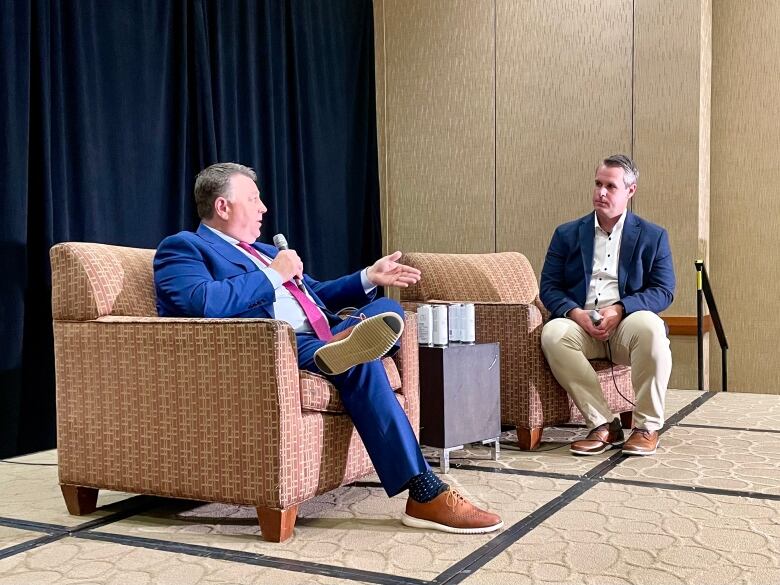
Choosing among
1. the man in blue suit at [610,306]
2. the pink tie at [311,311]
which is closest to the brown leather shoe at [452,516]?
the pink tie at [311,311]

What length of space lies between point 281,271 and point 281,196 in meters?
2.67

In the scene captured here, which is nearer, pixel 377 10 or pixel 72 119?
pixel 72 119

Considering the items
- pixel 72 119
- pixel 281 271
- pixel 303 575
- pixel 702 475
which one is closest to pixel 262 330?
pixel 281 271

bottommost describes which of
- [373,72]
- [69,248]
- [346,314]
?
[346,314]

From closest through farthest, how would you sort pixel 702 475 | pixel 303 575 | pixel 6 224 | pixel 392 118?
pixel 303 575
pixel 702 475
pixel 6 224
pixel 392 118

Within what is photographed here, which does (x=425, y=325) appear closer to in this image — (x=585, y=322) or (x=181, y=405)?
(x=585, y=322)

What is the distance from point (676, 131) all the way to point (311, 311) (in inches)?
129

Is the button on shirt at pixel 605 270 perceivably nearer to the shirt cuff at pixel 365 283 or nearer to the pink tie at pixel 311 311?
the shirt cuff at pixel 365 283

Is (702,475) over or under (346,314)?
under

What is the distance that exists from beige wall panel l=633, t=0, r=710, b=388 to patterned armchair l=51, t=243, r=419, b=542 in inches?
118

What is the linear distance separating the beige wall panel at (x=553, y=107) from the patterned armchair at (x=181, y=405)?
3044mm

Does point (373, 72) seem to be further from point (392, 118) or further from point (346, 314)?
point (346, 314)

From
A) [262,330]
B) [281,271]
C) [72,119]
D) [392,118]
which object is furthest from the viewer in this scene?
[392,118]

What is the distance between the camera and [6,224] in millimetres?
3426
